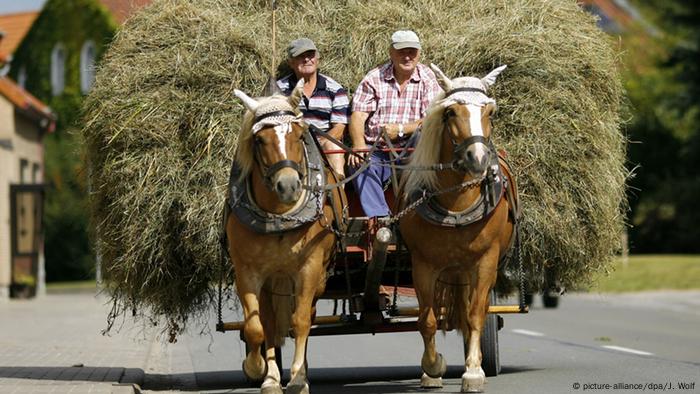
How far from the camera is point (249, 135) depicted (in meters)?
8.97

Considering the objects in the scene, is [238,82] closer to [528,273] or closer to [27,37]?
[528,273]

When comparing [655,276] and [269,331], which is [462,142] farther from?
[655,276]

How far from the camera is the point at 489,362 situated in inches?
434

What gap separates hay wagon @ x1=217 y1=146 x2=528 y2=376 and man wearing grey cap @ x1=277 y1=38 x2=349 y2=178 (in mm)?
239

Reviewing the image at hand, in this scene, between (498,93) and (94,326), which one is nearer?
(498,93)

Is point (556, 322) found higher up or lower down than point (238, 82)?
lower down

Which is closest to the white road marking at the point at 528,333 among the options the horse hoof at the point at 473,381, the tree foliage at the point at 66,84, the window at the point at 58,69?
the horse hoof at the point at 473,381

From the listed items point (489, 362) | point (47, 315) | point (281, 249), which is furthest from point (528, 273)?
point (47, 315)

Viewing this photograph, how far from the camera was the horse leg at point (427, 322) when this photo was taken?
947cm

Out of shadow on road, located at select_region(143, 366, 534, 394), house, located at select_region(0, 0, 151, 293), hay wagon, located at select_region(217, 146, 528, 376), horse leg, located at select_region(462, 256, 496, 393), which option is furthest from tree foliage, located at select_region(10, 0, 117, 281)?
horse leg, located at select_region(462, 256, 496, 393)

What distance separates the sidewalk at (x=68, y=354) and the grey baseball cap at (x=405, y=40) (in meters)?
3.11

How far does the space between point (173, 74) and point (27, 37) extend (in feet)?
→ 132

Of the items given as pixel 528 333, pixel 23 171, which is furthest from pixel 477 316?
pixel 23 171

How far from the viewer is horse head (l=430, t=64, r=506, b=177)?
29.1ft
